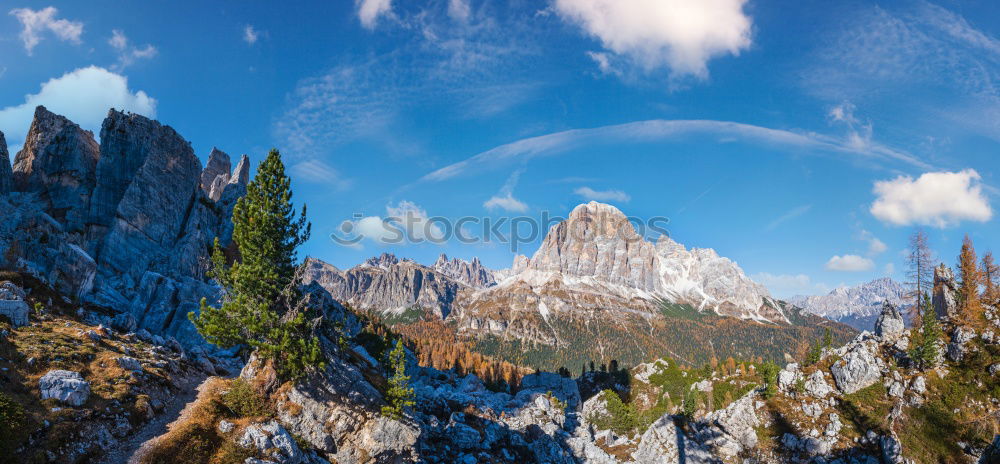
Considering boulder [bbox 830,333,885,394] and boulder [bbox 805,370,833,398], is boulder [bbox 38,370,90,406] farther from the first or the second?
boulder [bbox 830,333,885,394]

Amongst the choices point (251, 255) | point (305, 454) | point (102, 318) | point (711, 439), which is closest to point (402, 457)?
point (305, 454)

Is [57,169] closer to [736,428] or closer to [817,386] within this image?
[736,428]

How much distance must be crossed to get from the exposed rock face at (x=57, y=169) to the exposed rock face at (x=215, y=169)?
210 ft

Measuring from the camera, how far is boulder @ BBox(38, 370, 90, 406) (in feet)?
81.5

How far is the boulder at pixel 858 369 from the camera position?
76.6m

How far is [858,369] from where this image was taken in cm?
7788

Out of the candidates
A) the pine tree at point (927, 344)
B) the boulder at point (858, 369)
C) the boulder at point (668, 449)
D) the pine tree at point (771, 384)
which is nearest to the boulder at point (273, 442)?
the boulder at point (668, 449)

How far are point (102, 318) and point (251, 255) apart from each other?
100 feet

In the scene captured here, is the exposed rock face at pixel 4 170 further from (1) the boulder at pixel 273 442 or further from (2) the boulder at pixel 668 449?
(2) the boulder at pixel 668 449

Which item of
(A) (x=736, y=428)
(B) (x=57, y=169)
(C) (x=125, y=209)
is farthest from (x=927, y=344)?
(B) (x=57, y=169)

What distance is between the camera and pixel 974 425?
197 ft

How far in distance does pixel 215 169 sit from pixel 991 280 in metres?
207

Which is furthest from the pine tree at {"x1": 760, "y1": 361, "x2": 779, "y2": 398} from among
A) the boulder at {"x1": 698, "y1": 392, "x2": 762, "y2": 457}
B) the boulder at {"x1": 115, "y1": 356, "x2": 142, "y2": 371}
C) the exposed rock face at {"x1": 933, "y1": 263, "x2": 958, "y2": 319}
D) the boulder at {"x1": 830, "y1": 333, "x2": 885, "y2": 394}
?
the boulder at {"x1": 115, "y1": 356, "x2": 142, "y2": 371}

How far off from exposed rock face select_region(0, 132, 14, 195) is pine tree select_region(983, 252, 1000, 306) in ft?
552
